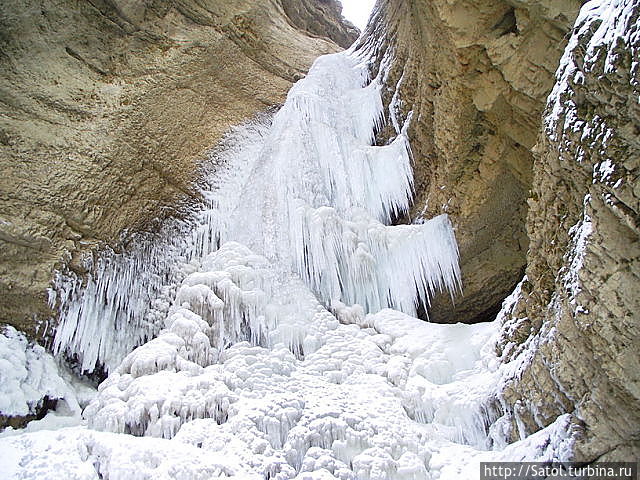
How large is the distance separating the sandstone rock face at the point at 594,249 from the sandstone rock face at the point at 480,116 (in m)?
1.67

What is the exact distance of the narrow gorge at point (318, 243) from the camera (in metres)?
3.65

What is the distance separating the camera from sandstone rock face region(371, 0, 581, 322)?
5609 mm

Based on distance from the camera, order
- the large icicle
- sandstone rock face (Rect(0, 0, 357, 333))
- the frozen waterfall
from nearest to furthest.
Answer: the frozen waterfall < sandstone rock face (Rect(0, 0, 357, 333)) < the large icicle

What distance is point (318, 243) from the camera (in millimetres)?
6805

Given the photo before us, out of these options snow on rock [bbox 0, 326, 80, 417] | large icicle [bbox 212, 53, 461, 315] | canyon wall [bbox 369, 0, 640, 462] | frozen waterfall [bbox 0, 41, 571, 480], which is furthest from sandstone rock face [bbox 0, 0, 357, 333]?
canyon wall [bbox 369, 0, 640, 462]

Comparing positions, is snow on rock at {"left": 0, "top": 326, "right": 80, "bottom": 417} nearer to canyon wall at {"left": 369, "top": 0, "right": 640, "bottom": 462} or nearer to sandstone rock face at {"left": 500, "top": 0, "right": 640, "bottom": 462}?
canyon wall at {"left": 369, "top": 0, "right": 640, "bottom": 462}

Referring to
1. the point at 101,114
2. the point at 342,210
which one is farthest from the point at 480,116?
the point at 101,114

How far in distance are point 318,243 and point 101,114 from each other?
3.62 m

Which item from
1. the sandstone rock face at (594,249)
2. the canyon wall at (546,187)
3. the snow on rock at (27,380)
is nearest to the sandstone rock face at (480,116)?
the canyon wall at (546,187)

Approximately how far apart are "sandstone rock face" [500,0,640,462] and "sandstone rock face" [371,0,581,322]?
1.67 meters

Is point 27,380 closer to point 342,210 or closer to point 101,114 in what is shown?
point 101,114

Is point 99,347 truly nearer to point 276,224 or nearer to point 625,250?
point 276,224

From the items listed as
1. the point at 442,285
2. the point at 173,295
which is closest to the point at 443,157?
the point at 442,285

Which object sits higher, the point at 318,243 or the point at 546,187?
the point at 318,243
